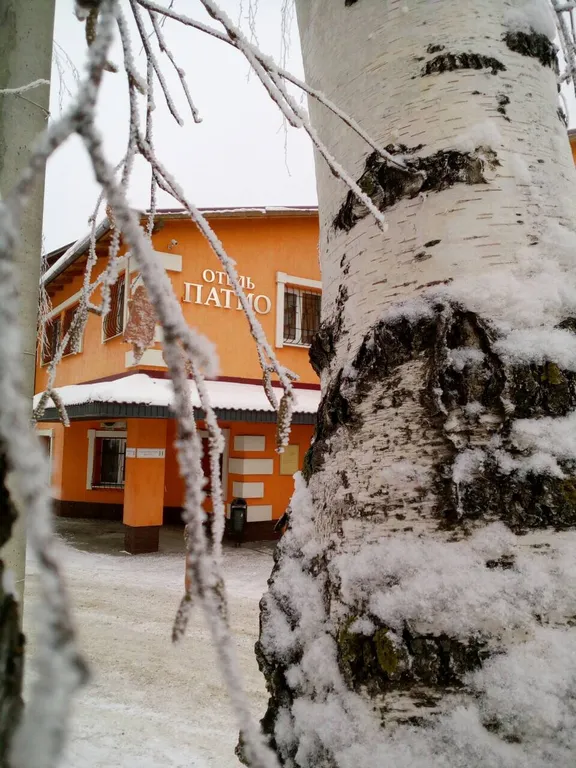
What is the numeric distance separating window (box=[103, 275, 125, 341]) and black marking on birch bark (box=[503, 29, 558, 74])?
344 inches

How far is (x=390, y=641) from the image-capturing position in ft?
2.86

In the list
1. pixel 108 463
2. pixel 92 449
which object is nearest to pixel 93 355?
pixel 92 449

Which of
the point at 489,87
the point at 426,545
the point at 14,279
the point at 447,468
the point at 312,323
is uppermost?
the point at 312,323

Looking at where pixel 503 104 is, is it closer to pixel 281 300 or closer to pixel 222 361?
pixel 222 361

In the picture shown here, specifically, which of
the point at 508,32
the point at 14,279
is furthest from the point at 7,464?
the point at 508,32

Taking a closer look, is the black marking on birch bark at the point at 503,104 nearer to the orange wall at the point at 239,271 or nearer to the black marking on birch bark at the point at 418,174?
the black marking on birch bark at the point at 418,174

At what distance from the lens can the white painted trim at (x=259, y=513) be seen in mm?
9844

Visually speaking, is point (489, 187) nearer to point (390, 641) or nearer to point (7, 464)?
point (390, 641)

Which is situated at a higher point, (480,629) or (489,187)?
(489,187)

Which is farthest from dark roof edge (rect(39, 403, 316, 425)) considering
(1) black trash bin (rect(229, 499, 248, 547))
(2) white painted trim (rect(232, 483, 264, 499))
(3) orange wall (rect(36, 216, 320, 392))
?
(1) black trash bin (rect(229, 499, 248, 547))

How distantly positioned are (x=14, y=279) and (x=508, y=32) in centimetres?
135

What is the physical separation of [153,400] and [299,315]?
4.15 m

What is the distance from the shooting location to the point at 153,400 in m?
7.80

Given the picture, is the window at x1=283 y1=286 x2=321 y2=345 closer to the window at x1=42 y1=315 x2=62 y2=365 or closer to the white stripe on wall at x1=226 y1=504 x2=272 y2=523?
the white stripe on wall at x1=226 y1=504 x2=272 y2=523
